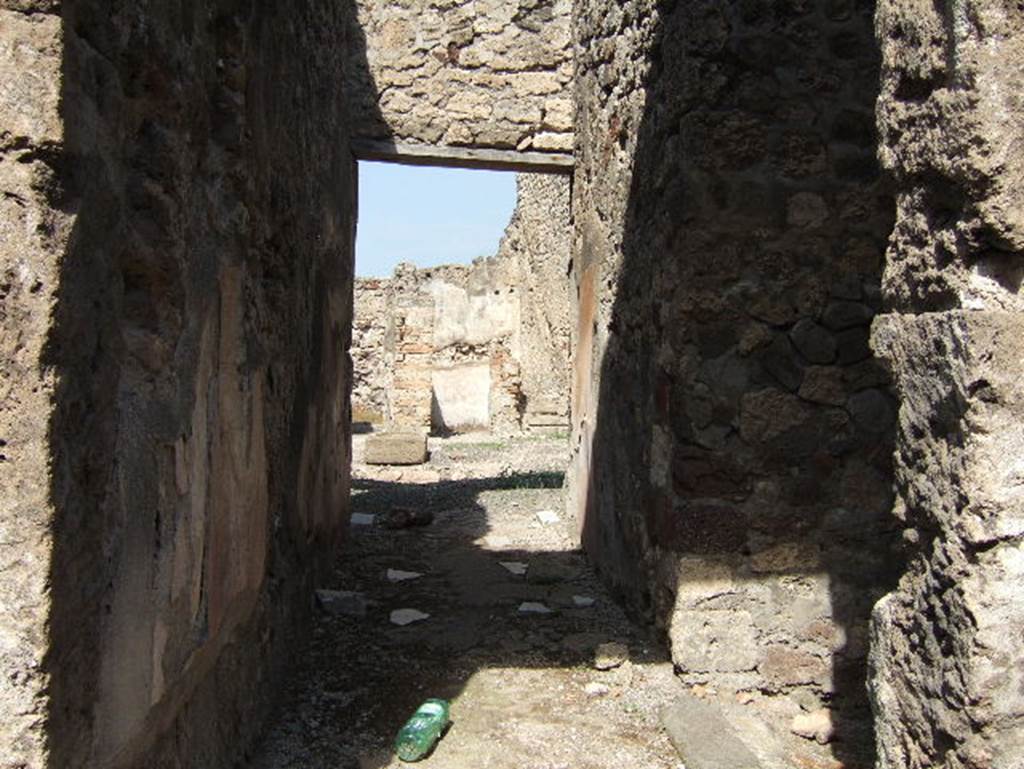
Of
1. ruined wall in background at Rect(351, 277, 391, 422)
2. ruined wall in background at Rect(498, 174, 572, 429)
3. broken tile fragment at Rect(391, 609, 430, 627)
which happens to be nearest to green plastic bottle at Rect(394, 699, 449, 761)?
broken tile fragment at Rect(391, 609, 430, 627)

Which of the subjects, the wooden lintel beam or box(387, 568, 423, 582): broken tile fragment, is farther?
the wooden lintel beam

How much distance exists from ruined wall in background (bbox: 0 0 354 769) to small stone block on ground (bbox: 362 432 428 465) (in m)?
6.63

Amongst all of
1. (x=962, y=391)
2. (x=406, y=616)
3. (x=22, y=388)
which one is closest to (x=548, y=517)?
(x=406, y=616)

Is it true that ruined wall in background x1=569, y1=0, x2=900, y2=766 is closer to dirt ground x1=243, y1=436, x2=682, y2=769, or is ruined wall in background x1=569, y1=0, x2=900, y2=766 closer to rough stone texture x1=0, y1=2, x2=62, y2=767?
dirt ground x1=243, y1=436, x2=682, y2=769

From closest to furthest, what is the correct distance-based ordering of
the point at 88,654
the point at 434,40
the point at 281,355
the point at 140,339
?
1. the point at 88,654
2. the point at 140,339
3. the point at 281,355
4. the point at 434,40

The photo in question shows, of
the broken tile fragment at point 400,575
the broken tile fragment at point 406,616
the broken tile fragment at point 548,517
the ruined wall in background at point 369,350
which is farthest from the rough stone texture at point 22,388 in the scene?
the ruined wall in background at point 369,350

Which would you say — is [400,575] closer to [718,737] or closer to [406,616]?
[406,616]

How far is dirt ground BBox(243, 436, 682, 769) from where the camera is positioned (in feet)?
9.87

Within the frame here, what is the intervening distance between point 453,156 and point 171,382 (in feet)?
14.6

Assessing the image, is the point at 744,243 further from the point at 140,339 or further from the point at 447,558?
the point at 447,558

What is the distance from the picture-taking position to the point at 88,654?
5.04 ft

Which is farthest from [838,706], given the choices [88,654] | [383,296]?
[383,296]

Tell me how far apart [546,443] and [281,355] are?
31.3 feet

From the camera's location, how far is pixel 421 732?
2.98 metres
